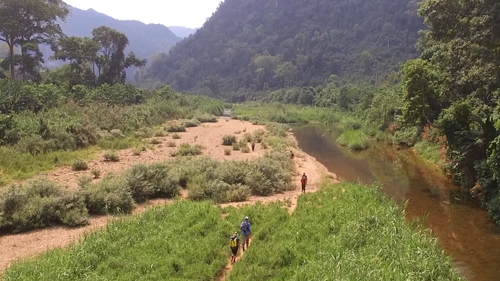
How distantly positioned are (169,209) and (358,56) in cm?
12230

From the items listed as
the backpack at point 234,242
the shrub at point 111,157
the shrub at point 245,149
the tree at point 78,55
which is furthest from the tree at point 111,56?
the backpack at point 234,242

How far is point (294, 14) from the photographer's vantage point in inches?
6471

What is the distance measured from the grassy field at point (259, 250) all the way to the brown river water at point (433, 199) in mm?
3441

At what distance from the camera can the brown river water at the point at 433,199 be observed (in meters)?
14.0

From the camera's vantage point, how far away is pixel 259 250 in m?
11.9

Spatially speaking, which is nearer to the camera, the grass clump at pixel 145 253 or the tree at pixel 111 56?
the grass clump at pixel 145 253

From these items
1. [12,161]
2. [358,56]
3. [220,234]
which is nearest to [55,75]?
[12,161]

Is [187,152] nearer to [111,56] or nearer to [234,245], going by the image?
[234,245]

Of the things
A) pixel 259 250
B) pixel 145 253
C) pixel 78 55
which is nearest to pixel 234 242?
pixel 259 250

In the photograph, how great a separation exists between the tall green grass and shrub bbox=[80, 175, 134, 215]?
280 inches

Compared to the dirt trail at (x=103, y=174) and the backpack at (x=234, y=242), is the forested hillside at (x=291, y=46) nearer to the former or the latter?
the dirt trail at (x=103, y=174)

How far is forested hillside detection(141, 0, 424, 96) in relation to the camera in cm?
12350

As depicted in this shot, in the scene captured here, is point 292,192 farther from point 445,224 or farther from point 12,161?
point 12,161

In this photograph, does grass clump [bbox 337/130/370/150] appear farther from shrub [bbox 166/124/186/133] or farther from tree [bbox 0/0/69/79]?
tree [bbox 0/0/69/79]
